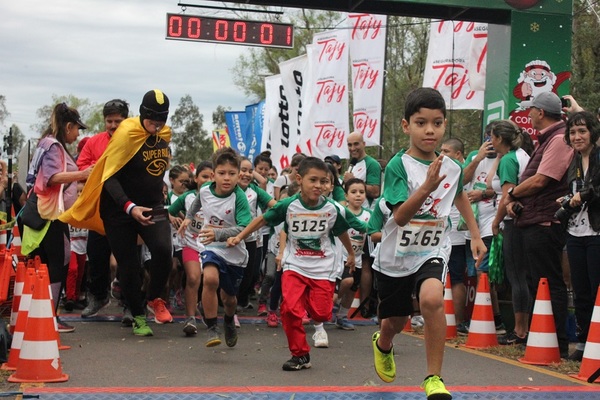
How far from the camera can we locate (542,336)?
8.26m

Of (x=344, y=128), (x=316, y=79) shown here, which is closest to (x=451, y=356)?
(x=344, y=128)

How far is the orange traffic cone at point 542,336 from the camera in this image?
324 inches

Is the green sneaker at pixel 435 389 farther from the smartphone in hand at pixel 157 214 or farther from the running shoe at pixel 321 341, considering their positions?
the smartphone in hand at pixel 157 214

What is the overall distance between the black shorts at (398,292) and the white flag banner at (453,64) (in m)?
12.9

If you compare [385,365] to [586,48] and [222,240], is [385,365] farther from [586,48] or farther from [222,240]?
[586,48]

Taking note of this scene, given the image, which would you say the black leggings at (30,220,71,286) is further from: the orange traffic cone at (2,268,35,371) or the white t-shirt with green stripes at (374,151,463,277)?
the white t-shirt with green stripes at (374,151,463,277)

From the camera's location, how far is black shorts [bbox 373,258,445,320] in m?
6.00

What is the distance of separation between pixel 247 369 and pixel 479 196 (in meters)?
3.67

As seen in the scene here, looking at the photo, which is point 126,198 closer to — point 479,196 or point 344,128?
point 479,196

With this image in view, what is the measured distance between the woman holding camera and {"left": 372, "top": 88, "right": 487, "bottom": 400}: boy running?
2.01 m

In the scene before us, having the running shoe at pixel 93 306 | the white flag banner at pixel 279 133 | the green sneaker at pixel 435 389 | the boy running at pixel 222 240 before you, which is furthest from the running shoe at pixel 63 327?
the white flag banner at pixel 279 133

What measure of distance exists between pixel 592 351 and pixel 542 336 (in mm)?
886

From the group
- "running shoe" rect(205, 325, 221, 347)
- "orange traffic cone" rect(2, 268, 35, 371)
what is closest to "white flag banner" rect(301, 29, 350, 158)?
"running shoe" rect(205, 325, 221, 347)

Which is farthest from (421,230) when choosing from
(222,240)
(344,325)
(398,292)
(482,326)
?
(344,325)
